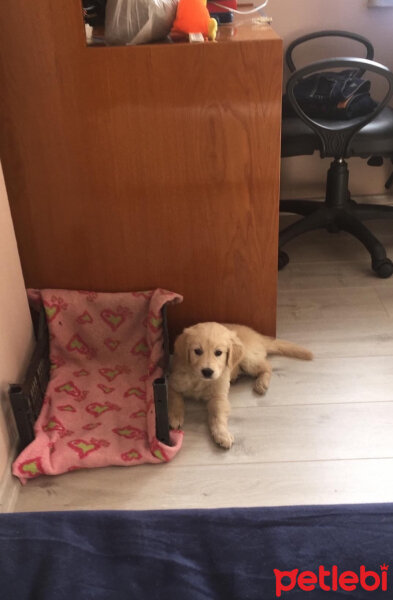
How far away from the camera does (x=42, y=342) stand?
1864 mm

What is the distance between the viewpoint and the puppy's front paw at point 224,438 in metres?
1.67

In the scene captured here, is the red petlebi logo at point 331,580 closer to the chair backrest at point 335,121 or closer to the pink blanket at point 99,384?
the pink blanket at point 99,384

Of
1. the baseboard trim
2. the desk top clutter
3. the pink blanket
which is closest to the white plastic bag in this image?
the desk top clutter

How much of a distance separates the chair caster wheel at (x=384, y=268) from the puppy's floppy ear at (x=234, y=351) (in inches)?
35.3

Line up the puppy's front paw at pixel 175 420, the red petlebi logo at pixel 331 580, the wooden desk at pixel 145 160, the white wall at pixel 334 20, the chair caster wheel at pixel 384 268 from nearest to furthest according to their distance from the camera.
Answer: the red petlebi logo at pixel 331 580
the wooden desk at pixel 145 160
the puppy's front paw at pixel 175 420
the chair caster wheel at pixel 384 268
the white wall at pixel 334 20

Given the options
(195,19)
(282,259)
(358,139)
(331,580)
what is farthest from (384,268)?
(331,580)

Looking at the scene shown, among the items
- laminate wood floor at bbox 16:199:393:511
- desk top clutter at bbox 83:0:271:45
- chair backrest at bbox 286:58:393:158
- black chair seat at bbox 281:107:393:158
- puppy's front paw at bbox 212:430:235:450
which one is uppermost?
desk top clutter at bbox 83:0:271:45

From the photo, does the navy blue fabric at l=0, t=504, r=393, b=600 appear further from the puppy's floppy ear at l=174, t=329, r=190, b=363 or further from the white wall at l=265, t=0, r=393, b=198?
the white wall at l=265, t=0, r=393, b=198

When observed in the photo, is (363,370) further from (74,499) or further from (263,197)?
(74,499)

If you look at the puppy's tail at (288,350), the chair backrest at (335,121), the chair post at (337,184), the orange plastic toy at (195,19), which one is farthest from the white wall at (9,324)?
the chair post at (337,184)

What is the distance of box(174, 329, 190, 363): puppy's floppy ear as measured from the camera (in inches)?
68.6

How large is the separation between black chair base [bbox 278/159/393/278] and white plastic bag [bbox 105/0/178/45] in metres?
1.00

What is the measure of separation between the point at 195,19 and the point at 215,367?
936mm

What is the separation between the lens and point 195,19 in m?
1.69
